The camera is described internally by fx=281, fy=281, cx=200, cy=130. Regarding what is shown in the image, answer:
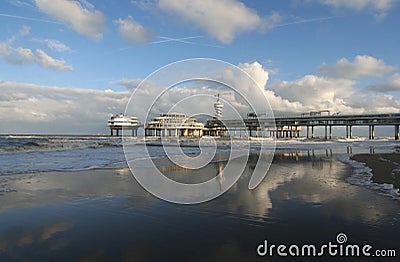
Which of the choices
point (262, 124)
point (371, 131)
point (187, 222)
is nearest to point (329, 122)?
point (371, 131)

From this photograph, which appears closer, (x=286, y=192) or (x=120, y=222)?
(x=120, y=222)

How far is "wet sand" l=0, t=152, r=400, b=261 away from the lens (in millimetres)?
3711

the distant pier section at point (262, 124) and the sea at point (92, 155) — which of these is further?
the distant pier section at point (262, 124)

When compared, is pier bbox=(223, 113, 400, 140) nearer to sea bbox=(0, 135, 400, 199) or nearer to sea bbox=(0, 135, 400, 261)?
sea bbox=(0, 135, 400, 199)

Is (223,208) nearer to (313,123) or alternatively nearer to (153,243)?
(153,243)

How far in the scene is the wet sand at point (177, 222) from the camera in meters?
3.71

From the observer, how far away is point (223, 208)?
5.96 meters

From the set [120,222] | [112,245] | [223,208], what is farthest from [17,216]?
[223,208]

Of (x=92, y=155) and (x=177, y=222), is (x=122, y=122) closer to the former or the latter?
(x=92, y=155)

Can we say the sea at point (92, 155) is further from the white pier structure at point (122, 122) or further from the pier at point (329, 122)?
the white pier structure at point (122, 122)

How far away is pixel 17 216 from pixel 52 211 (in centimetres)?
60

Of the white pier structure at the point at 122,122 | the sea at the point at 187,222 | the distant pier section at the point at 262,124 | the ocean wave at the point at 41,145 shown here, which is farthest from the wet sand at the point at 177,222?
the white pier structure at the point at 122,122

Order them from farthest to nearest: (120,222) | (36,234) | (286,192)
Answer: (286,192) < (120,222) < (36,234)

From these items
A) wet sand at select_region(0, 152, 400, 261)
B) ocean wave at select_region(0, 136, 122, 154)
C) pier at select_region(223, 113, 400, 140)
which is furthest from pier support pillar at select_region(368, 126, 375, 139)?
wet sand at select_region(0, 152, 400, 261)
